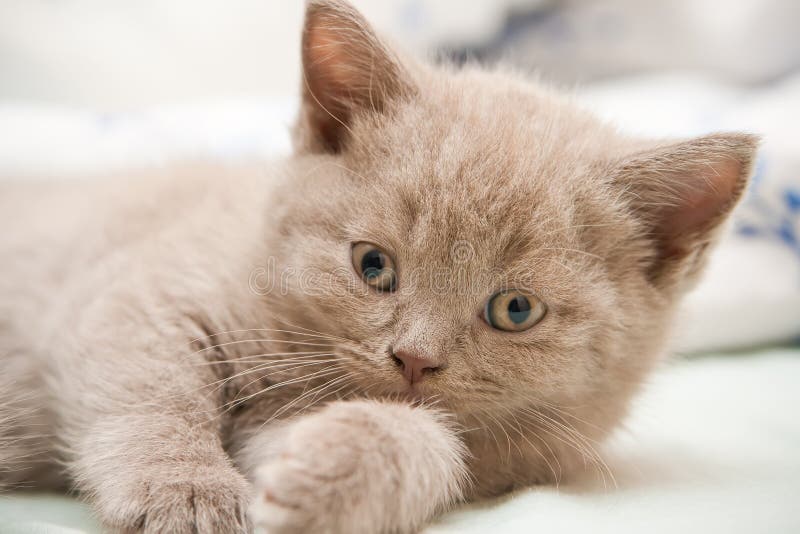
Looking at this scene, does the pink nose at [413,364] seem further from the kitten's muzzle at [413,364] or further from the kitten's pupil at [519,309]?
Result: the kitten's pupil at [519,309]

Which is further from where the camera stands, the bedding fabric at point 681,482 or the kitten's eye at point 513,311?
the kitten's eye at point 513,311

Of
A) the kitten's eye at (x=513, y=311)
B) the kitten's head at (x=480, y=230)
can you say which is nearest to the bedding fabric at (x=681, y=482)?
the kitten's head at (x=480, y=230)

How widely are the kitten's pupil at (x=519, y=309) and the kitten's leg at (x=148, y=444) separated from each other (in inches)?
18.5

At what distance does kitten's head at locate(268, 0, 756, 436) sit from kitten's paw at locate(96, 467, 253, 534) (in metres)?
0.25

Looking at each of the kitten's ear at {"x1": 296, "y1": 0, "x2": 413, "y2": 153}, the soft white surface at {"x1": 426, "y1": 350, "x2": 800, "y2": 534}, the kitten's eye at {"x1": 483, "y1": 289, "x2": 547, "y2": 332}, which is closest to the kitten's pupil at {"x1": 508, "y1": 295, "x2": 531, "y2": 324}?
the kitten's eye at {"x1": 483, "y1": 289, "x2": 547, "y2": 332}

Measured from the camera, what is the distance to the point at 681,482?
1.16 m

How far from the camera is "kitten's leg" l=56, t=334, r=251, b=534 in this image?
0.95m

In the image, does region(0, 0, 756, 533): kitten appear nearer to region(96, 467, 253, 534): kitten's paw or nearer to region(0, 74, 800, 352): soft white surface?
region(96, 467, 253, 534): kitten's paw

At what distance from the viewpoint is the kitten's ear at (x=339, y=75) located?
3.85ft

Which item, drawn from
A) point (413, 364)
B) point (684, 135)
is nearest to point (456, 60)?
point (684, 135)

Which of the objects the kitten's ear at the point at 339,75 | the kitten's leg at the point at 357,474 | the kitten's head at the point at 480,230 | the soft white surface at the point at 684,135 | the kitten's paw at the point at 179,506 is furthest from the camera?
the soft white surface at the point at 684,135

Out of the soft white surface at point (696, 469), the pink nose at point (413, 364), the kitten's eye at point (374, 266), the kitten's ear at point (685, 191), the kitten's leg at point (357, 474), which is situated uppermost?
the kitten's ear at point (685, 191)

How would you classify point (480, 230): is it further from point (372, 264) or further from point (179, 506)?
point (179, 506)

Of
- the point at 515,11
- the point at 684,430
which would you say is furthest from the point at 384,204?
the point at 515,11
